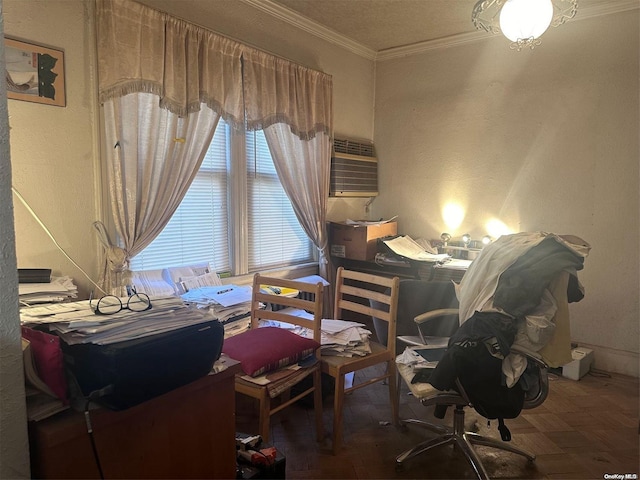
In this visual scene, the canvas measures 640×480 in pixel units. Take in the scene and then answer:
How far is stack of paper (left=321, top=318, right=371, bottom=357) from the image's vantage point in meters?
2.37

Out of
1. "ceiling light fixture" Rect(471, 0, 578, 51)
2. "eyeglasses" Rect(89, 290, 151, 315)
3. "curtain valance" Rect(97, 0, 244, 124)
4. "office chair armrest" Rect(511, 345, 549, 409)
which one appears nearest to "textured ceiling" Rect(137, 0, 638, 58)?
"curtain valance" Rect(97, 0, 244, 124)

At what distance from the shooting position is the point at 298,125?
3430 millimetres

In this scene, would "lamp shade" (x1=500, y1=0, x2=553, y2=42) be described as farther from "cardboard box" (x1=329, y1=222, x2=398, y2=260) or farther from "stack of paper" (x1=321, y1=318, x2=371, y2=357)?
"cardboard box" (x1=329, y1=222, x2=398, y2=260)

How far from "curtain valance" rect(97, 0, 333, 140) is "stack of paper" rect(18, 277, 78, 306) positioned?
101 cm

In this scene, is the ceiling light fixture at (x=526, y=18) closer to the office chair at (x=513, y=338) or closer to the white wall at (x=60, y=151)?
the office chair at (x=513, y=338)

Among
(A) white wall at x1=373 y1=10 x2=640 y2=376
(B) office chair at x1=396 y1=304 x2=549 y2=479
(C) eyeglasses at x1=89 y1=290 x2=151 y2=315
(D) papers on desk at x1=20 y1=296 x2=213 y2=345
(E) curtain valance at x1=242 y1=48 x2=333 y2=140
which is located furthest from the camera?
(A) white wall at x1=373 y1=10 x2=640 y2=376

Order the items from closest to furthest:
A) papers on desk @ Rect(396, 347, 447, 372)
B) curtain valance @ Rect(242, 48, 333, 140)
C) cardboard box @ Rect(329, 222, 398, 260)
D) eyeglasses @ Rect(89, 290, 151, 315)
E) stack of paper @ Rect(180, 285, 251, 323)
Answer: eyeglasses @ Rect(89, 290, 151, 315) < papers on desk @ Rect(396, 347, 447, 372) < stack of paper @ Rect(180, 285, 251, 323) < curtain valance @ Rect(242, 48, 333, 140) < cardboard box @ Rect(329, 222, 398, 260)

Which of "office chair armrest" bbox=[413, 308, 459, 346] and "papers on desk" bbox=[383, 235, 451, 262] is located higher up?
"papers on desk" bbox=[383, 235, 451, 262]

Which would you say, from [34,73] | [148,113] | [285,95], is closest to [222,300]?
[148,113]

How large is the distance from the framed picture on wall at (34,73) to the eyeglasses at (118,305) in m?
1.51

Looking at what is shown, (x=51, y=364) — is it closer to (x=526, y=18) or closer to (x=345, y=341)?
(x=345, y=341)

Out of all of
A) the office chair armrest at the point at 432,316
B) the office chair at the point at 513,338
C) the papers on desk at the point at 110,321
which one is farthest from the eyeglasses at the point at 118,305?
the office chair armrest at the point at 432,316

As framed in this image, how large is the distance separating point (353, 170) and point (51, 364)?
3.43 meters

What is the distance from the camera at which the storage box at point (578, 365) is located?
10.3ft
